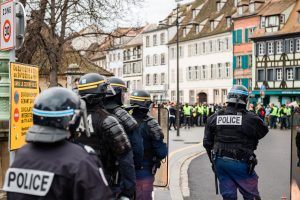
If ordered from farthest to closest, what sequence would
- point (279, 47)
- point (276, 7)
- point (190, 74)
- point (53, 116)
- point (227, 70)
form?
point (190, 74) < point (227, 70) < point (276, 7) < point (279, 47) < point (53, 116)

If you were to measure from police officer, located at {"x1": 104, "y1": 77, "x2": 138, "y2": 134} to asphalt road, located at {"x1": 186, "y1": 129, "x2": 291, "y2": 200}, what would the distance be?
167 inches

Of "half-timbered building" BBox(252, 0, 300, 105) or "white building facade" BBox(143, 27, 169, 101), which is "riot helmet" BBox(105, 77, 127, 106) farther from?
"white building facade" BBox(143, 27, 169, 101)

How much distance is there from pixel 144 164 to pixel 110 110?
1.31m

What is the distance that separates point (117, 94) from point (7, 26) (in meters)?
1.61

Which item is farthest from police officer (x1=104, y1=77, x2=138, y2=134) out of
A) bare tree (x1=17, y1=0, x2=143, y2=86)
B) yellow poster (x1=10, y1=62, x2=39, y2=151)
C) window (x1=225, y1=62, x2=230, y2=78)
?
window (x1=225, y1=62, x2=230, y2=78)

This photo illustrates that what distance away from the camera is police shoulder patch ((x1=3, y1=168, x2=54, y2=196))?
2.80 meters

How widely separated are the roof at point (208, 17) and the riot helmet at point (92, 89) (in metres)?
55.9

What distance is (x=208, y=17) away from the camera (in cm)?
6681

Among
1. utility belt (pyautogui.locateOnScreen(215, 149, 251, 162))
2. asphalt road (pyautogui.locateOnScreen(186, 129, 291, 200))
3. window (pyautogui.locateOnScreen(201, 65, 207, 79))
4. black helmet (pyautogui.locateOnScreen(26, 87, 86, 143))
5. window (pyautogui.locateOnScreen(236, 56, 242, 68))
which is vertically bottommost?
asphalt road (pyautogui.locateOnScreen(186, 129, 291, 200))

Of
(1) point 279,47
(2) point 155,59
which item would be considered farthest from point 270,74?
(2) point 155,59

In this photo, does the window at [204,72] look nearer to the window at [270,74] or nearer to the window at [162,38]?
the window at [162,38]

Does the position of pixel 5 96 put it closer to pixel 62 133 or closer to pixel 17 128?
pixel 17 128

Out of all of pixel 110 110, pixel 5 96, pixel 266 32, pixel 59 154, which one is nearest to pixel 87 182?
pixel 59 154

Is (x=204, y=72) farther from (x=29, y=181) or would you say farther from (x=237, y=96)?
(x=29, y=181)
